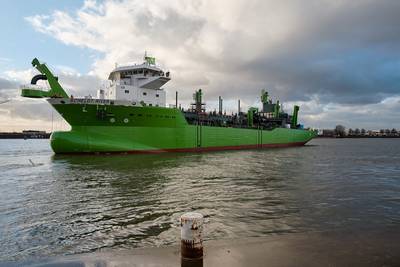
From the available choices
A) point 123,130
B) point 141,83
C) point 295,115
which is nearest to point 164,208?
point 123,130

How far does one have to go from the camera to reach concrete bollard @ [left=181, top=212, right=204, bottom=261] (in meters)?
4.02

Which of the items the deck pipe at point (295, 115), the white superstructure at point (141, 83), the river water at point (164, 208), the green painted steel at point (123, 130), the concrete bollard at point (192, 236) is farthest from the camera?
the deck pipe at point (295, 115)

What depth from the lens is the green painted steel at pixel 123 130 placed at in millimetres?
26688

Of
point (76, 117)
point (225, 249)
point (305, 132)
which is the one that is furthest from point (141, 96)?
point (305, 132)

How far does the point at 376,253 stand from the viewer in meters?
4.71

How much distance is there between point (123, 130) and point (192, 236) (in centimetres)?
2502

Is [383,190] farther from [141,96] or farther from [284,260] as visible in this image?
[141,96]

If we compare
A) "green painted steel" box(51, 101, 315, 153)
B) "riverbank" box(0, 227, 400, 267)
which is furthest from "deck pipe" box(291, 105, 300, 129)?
"riverbank" box(0, 227, 400, 267)

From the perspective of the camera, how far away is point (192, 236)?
13.3 ft

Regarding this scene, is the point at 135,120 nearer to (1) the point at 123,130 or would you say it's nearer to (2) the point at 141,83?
(1) the point at 123,130

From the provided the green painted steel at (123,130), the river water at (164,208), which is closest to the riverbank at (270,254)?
the river water at (164,208)

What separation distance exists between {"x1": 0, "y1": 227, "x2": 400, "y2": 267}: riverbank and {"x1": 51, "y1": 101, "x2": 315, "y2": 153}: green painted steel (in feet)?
77.4

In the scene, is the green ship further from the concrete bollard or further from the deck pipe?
the concrete bollard

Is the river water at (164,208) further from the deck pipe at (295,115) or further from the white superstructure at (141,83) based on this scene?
the deck pipe at (295,115)
